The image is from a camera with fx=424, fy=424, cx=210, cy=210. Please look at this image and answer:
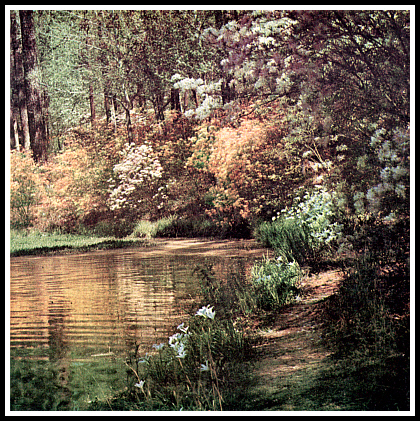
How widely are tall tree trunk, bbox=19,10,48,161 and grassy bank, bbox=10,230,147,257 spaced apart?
0.63m

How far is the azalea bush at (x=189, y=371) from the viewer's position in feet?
9.67

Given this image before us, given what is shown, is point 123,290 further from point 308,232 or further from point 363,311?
point 363,311

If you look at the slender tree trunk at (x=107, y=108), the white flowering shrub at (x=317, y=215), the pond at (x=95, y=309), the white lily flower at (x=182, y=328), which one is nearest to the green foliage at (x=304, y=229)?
the white flowering shrub at (x=317, y=215)

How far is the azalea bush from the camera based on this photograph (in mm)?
2947

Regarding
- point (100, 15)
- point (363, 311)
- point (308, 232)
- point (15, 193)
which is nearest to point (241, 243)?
point (308, 232)

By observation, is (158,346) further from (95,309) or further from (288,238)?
(288,238)

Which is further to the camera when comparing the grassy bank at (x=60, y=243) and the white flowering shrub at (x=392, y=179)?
the grassy bank at (x=60, y=243)

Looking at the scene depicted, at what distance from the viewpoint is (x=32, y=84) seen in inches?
132

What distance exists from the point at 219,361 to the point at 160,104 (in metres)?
2.00

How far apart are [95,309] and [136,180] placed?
1.06m

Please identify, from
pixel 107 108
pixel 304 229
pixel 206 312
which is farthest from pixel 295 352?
pixel 107 108

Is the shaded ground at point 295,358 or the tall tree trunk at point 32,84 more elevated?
the tall tree trunk at point 32,84

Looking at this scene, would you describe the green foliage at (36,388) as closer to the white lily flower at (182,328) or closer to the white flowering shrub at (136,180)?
the white lily flower at (182,328)

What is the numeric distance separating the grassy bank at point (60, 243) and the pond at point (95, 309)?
0.05 meters
